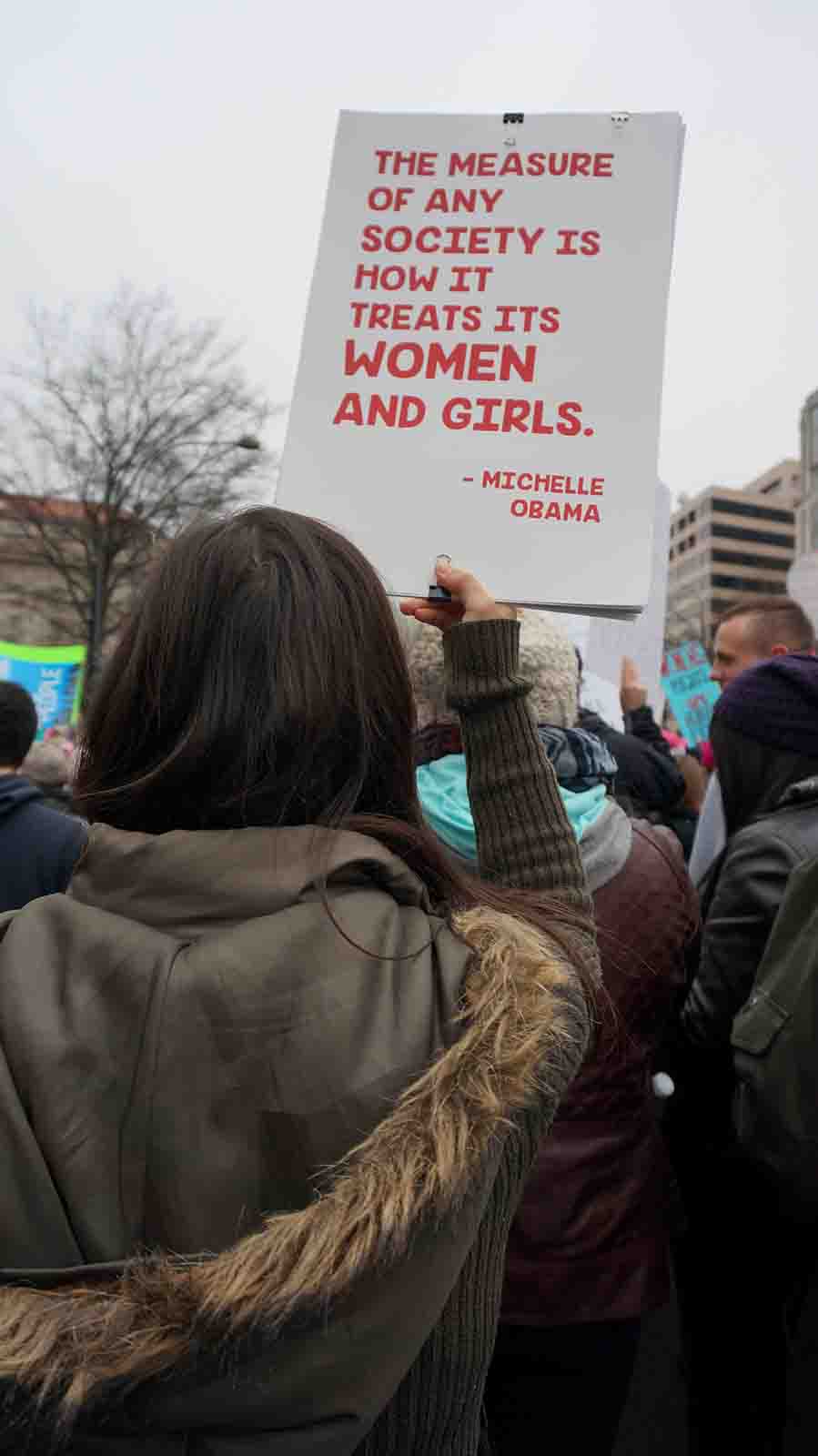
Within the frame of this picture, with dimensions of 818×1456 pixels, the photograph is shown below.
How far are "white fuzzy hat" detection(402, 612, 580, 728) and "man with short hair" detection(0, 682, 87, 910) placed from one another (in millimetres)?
1561

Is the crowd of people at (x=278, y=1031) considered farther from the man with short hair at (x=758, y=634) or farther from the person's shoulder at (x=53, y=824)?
the man with short hair at (x=758, y=634)

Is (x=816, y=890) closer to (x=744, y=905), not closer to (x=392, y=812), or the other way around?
(x=744, y=905)

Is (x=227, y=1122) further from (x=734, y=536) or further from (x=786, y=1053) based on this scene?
(x=734, y=536)

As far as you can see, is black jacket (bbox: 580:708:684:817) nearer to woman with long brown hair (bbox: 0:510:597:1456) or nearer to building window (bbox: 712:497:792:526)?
woman with long brown hair (bbox: 0:510:597:1456)

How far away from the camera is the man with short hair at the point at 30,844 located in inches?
134

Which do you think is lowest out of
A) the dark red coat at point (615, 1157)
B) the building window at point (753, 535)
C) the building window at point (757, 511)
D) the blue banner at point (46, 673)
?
the dark red coat at point (615, 1157)

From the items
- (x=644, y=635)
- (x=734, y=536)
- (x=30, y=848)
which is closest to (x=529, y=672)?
(x=30, y=848)

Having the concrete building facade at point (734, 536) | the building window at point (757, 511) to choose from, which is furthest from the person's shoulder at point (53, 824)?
the building window at point (757, 511)

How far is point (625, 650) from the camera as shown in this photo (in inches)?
188

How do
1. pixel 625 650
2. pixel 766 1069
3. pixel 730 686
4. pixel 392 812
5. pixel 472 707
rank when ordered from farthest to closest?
1. pixel 625 650
2. pixel 730 686
3. pixel 766 1069
4. pixel 472 707
5. pixel 392 812

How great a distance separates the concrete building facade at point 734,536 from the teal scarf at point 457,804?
→ 103 m

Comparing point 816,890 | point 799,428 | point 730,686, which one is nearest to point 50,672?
point 730,686

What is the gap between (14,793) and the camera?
3.53 meters

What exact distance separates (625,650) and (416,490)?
290 cm
